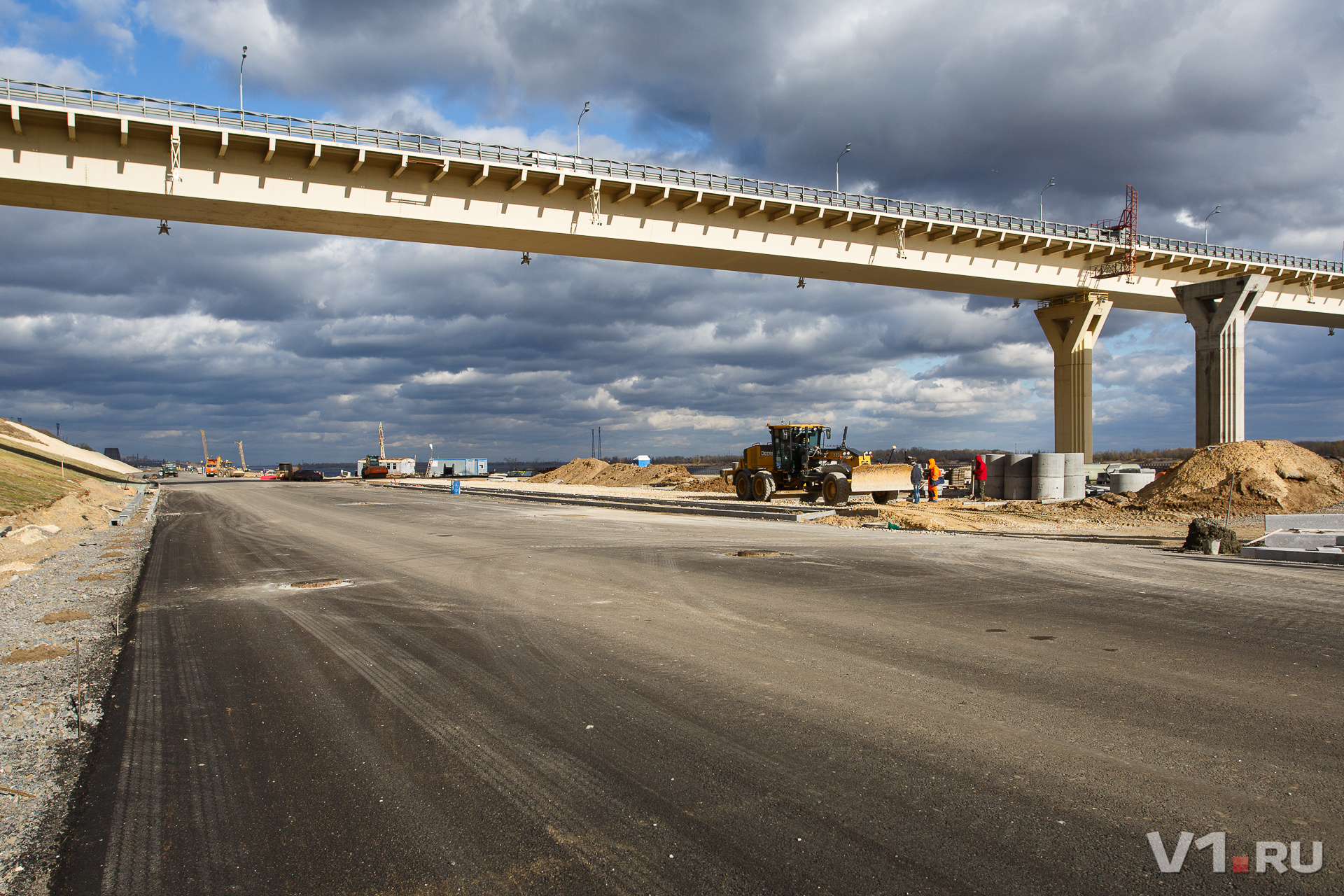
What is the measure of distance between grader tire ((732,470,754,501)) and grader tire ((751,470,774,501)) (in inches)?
24.1

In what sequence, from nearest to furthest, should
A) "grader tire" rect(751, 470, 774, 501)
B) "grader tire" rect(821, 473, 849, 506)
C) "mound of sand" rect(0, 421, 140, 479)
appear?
"grader tire" rect(821, 473, 849, 506), "grader tire" rect(751, 470, 774, 501), "mound of sand" rect(0, 421, 140, 479)

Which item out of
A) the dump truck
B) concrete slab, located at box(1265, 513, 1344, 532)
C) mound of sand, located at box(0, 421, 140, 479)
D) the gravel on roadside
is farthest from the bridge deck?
mound of sand, located at box(0, 421, 140, 479)

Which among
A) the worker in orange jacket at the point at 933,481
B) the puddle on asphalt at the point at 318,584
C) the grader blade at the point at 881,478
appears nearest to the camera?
the puddle on asphalt at the point at 318,584

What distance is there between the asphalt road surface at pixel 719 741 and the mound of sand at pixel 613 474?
45350mm

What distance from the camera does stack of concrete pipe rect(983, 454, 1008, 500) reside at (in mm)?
31297

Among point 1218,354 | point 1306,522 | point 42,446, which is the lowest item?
point 1306,522

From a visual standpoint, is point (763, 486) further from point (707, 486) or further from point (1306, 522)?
point (1306, 522)

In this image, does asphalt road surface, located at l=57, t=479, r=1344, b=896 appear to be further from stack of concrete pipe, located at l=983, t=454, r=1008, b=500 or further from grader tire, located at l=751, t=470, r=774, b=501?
stack of concrete pipe, located at l=983, t=454, r=1008, b=500

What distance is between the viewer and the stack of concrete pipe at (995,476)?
31.3m

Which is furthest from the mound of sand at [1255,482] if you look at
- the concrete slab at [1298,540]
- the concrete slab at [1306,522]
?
Answer: the concrete slab at [1298,540]

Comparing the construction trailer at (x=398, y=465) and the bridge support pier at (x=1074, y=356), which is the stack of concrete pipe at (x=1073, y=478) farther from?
the construction trailer at (x=398, y=465)

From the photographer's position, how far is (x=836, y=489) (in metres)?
24.6

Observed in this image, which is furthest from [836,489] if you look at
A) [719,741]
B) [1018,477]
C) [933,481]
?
[719,741]

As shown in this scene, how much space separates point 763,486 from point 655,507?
428 cm
